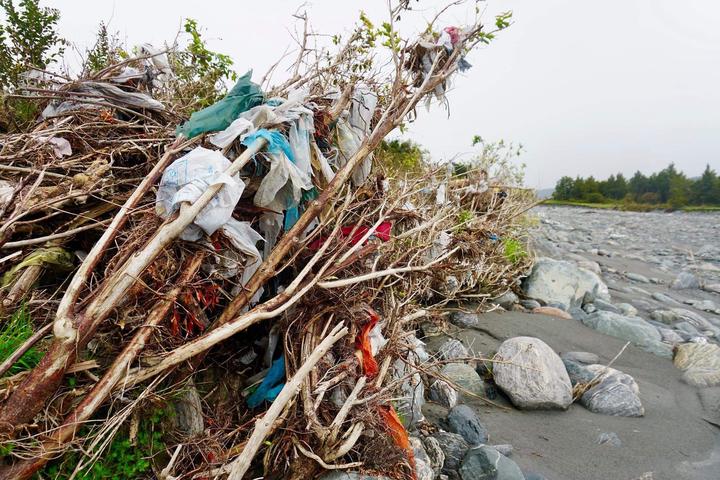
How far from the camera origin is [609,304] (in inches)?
203

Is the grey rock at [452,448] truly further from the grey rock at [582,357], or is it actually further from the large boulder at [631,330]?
the large boulder at [631,330]

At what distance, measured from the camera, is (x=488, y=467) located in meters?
2.05

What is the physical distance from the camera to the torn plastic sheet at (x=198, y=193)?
1829 millimetres

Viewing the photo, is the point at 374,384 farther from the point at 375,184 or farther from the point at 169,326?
the point at 375,184

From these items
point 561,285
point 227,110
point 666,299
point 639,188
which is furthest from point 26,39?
point 639,188

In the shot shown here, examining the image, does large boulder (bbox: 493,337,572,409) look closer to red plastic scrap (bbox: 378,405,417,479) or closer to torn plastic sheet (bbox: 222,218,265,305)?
red plastic scrap (bbox: 378,405,417,479)

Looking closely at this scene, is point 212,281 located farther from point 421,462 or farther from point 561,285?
point 561,285

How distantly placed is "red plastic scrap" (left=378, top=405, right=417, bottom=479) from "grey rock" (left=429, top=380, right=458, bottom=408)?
33.0 inches

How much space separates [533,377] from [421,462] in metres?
1.27

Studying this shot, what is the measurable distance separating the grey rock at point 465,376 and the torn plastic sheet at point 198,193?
2.05m

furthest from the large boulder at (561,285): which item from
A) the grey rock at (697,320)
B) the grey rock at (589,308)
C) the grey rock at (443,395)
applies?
the grey rock at (443,395)

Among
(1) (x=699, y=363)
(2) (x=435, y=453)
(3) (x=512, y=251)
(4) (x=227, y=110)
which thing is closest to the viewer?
(2) (x=435, y=453)

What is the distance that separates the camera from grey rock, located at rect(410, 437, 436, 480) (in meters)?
1.94

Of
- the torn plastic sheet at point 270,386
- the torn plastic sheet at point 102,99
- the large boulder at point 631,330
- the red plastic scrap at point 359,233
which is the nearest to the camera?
the torn plastic sheet at point 270,386
